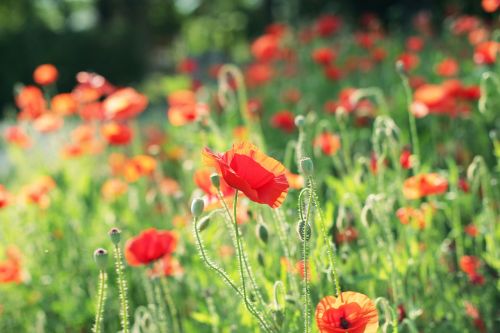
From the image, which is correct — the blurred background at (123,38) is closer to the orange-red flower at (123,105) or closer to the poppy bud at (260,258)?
the orange-red flower at (123,105)

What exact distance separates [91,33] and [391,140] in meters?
13.0

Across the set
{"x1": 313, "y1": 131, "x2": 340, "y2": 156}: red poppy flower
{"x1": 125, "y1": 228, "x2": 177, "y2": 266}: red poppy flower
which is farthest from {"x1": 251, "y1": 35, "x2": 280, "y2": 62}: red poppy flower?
{"x1": 125, "y1": 228, "x2": 177, "y2": 266}: red poppy flower

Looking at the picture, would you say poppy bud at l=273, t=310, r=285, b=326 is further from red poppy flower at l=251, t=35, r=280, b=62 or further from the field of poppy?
red poppy flower at l=251, t=35, r=280, b=62

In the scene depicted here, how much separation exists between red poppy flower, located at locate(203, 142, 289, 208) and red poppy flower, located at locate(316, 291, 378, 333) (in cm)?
23

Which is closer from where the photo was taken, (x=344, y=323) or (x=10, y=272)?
(x=344, y=323)

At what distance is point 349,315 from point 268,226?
936mm

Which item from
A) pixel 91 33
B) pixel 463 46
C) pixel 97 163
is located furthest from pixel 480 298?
pixel 91 33

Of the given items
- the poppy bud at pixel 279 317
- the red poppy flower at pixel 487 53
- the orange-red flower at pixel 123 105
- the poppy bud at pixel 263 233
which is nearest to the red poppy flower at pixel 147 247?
A: the poppy bud at pixel 263 233

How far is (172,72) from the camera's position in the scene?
606 inches

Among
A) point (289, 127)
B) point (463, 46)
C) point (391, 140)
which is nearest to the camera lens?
point (391, 140)

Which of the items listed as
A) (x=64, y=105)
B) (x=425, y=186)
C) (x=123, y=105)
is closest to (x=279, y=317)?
(x=425, y=186)

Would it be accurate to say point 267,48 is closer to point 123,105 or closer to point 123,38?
point 123,105

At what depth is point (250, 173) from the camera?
4.70 ft

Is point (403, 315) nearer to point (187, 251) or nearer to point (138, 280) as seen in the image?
point (187, 251)
